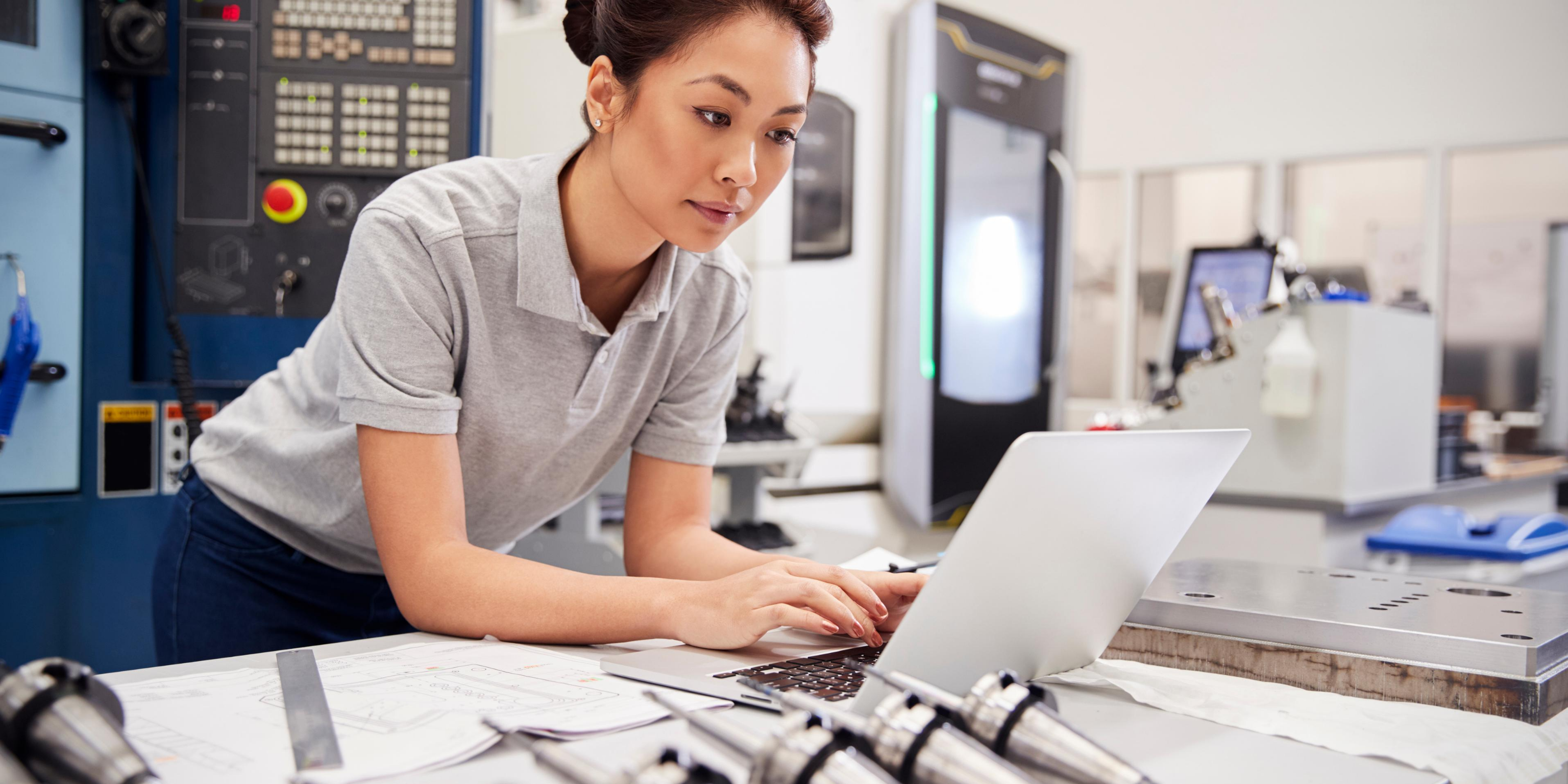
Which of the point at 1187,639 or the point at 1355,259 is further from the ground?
the point at 1355,259

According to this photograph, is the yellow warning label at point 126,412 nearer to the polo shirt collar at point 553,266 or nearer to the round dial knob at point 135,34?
the round dial knob at point 135,34

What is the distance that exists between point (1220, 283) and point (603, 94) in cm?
298

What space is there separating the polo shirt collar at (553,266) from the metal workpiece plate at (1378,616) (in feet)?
1.75

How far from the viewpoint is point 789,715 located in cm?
52

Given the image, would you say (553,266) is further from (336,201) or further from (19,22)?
(19,22)

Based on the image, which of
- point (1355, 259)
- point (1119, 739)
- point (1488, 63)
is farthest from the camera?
A: point (1355, 259)

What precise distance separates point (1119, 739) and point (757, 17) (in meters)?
0.63

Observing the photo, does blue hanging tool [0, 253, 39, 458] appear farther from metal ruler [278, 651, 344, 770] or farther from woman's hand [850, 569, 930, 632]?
woman's hand [850, 569, 930, 632]

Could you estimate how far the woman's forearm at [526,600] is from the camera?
0.88 m

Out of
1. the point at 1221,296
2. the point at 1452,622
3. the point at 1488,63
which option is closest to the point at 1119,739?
the point at 1452,622

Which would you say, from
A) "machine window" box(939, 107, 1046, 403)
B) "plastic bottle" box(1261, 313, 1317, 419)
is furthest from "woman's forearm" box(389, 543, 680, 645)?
"machine window" box(939, 107, 1046, 403)

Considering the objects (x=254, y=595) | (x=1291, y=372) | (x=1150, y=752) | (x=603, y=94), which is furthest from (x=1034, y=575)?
(x=1291, y=372)

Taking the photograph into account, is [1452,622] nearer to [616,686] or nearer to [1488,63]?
[616,686]

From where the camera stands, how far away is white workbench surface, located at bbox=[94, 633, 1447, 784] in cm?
58
